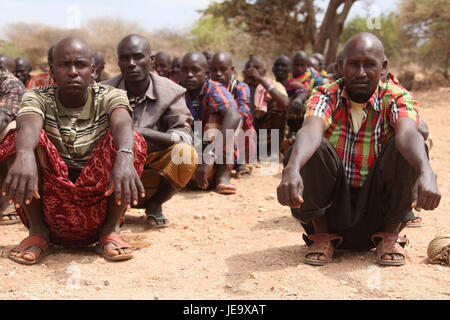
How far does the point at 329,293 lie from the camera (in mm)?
2557

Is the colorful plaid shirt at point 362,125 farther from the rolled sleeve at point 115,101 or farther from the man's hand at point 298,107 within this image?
the man's hand at point 298,107

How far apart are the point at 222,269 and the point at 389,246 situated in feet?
3.14

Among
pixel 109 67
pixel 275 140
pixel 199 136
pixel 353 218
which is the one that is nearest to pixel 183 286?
pixel 353 218

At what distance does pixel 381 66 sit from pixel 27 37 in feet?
69.3

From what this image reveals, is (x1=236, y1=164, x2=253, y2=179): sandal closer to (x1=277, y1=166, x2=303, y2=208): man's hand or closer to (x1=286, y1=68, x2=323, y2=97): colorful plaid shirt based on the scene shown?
(x1=286, y1=68, x2=323, y2=97): colorful plaid shirt

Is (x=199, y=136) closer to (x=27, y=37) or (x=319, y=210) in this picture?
(x=319, y=210)

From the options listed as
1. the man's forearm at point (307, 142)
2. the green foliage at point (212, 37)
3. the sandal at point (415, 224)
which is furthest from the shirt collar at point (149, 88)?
the green foliage at point (212, 37)

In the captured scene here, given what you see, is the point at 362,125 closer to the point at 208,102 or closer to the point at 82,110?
the point at 82,110

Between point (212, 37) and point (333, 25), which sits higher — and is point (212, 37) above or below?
below

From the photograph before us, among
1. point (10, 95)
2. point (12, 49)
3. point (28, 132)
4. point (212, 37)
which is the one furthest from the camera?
point (212, 37)

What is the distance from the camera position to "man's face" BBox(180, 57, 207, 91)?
559 centimetres

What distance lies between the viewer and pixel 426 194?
251 centimetres

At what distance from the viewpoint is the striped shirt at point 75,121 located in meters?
3.22

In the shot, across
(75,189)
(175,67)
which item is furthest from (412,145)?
(175,67)
